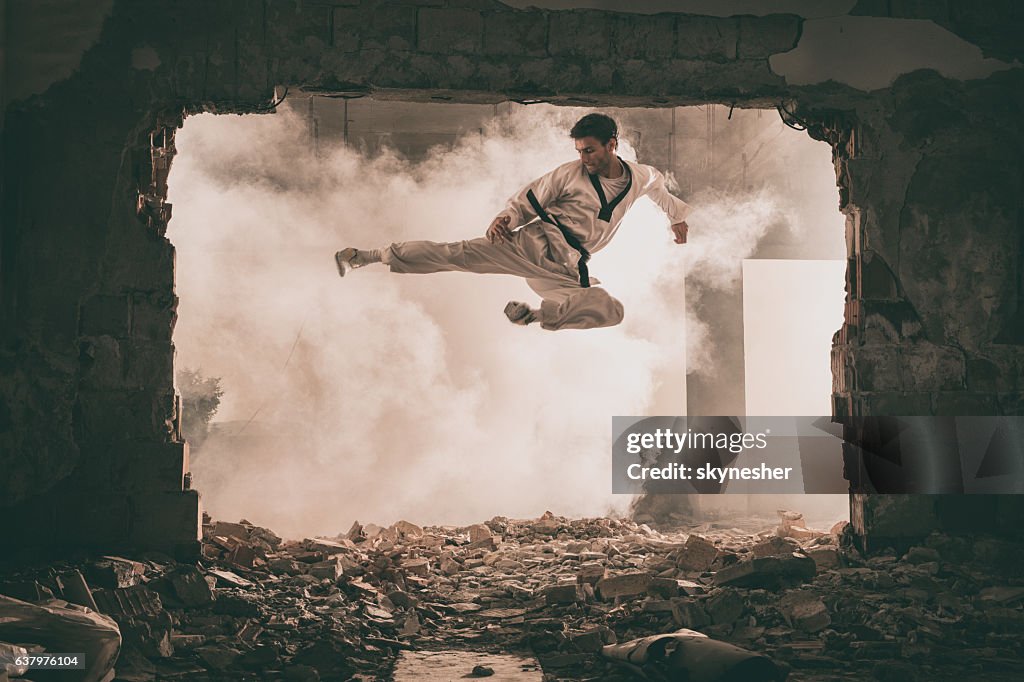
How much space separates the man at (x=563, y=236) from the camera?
6.67m

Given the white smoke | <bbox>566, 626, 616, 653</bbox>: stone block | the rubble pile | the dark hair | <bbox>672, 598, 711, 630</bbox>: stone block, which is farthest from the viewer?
the white smoke

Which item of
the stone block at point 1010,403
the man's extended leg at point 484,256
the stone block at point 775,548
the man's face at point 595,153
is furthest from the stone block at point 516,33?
the stone block at point 1010,403

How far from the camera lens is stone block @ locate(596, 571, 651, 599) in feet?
18.7

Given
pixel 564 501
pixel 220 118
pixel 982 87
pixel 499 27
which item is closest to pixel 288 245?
pixel 220 118

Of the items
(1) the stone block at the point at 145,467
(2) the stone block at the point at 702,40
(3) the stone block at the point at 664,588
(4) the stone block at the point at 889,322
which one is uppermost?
(2) the stone block at the point at 702,40

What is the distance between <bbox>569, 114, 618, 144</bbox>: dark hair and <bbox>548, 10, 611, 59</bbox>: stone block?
55cm

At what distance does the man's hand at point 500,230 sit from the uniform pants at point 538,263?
51 mm

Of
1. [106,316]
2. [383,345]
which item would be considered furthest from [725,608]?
[383,345]

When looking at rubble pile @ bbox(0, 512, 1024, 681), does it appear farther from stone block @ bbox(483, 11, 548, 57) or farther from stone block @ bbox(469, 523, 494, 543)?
stone block @ bbox(483, 11, 548, 57)

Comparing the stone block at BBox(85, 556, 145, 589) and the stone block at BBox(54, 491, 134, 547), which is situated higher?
the stone block at BBox(54, 491, 134, 547)

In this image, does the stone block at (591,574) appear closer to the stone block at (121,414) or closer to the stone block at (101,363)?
the stone block at (121,414)

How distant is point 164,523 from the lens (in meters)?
5.77

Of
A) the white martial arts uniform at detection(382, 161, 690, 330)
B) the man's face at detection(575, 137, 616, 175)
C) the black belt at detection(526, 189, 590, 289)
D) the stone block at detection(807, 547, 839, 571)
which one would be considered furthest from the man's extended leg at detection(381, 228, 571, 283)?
the stone block at detection(807, 547, 839, 571)

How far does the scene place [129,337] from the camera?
19.1ft
